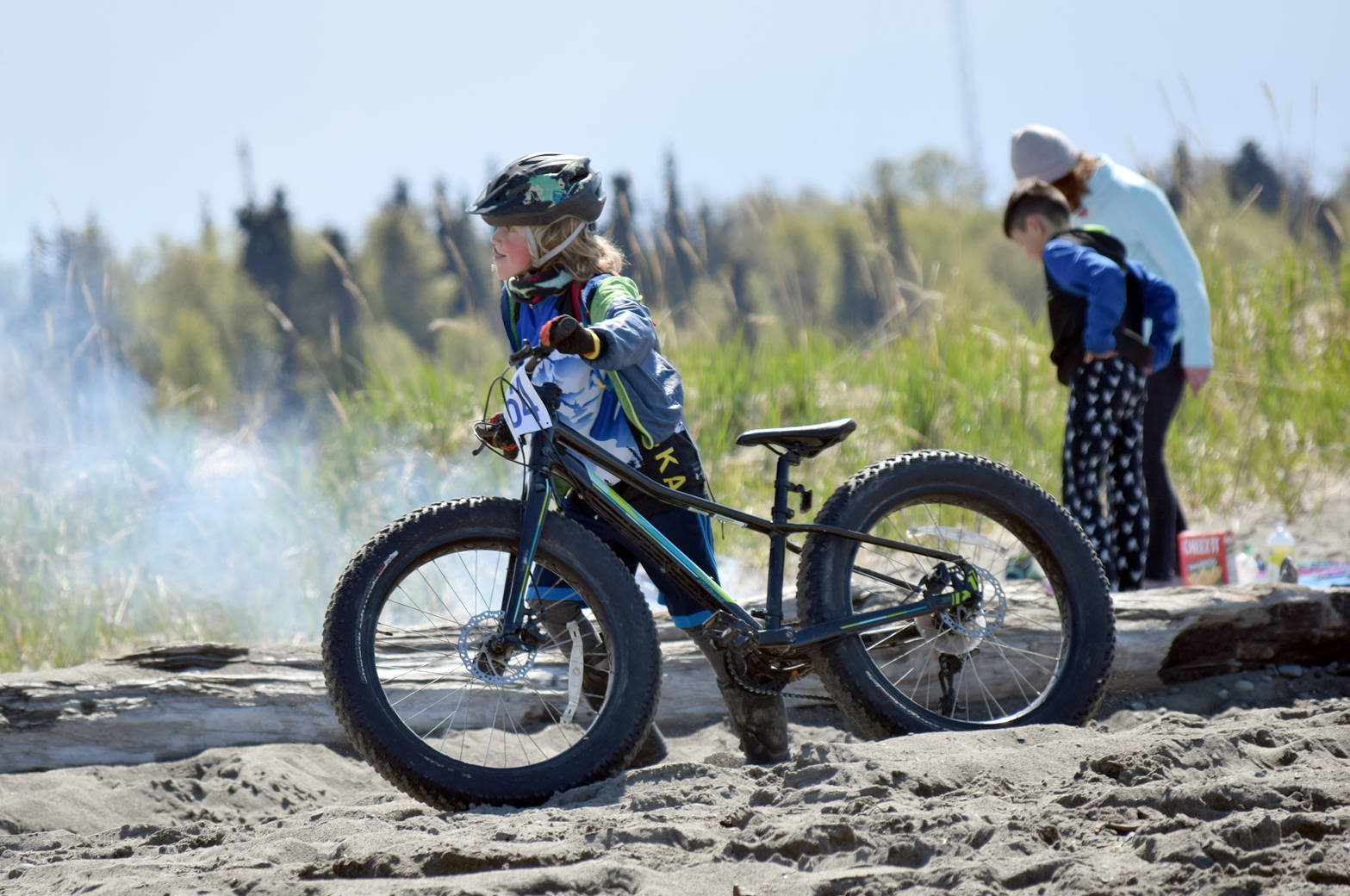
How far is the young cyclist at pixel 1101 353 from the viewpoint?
185 inches

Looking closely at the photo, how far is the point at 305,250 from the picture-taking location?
3131 centimetres

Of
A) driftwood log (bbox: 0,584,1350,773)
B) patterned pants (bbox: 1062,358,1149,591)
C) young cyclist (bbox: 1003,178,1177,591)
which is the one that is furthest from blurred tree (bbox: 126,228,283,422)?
patterned pants (bbox: 1062,358,1149,591)

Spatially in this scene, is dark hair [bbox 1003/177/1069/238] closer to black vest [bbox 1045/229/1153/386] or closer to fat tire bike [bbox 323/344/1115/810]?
black vest [bbox 1045/229/1153/386]

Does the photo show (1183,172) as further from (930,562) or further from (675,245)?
(930,562)

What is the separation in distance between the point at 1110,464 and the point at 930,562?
200cm

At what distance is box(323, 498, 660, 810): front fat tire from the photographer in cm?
269

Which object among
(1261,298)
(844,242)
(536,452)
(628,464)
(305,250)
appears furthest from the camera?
(844,242)

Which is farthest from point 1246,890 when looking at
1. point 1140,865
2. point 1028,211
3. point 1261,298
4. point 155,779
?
point 1261,298

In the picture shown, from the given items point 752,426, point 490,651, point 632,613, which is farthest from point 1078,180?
point 490,651

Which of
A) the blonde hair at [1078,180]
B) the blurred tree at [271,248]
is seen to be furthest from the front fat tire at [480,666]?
the blurred tree at [271,248]

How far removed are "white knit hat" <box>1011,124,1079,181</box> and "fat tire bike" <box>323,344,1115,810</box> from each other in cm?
204

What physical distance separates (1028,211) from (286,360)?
67.6 ft

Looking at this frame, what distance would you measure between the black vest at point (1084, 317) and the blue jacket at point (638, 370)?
2232 millimetres

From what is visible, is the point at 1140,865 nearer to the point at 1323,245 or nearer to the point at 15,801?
the point at 15,801
